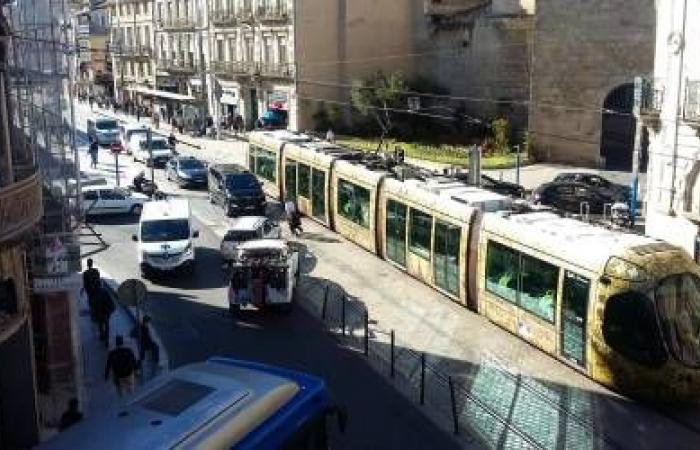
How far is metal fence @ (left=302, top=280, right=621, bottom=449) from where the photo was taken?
1440 centimetres

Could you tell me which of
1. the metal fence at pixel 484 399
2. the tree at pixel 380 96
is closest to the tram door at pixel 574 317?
the metal fence at pixel 484 399

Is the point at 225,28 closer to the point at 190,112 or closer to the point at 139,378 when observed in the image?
the point at 190,112

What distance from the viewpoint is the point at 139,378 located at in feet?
55.7

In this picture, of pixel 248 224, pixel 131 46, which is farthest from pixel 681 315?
pixel 131 46

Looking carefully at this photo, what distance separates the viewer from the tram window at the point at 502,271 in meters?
18.5

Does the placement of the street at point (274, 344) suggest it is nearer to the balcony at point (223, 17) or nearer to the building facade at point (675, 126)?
the building facade at point (675, 126)

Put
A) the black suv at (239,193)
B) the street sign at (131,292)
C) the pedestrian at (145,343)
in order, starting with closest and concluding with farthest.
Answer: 1. the street sign at (131,292)
2. the pedestrian at (145,343)
3. the black suv at (239,193)

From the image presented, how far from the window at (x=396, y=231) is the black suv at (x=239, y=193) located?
8406 mm

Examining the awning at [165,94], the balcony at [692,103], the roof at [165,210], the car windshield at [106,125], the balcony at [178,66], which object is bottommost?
the roof at [165,210]

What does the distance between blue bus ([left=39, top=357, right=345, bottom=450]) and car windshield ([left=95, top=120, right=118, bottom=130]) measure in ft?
148

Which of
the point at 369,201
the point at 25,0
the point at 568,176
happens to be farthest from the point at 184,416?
the point at 568,176

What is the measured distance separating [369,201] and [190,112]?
42.7 m

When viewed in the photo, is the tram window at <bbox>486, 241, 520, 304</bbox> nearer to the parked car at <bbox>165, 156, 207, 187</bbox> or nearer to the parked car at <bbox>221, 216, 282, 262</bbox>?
the parked car at <bbox>221, 216, 282, 262</bbox>

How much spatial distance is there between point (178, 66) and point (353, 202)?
46.5 meters
